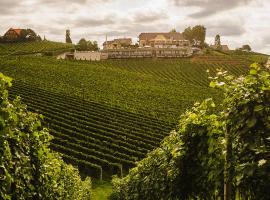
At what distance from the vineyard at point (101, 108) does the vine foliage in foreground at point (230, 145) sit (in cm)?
833

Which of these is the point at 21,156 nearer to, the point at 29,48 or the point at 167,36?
the point at 29,48

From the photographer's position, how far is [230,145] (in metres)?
6.00

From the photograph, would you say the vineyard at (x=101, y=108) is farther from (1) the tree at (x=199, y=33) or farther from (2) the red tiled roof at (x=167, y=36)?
(1) the tree at (x=199, y=33)

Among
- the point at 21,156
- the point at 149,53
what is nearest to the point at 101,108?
the point at 21,156

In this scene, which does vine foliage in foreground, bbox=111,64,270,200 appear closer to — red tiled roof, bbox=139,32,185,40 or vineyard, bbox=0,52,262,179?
vineyard, bbox=0,52,262,179

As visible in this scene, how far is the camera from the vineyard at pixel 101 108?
35031 millimetres

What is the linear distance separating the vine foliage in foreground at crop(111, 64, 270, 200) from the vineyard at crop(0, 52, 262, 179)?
8334 mm

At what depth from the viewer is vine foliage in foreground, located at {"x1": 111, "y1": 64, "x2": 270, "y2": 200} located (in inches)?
203

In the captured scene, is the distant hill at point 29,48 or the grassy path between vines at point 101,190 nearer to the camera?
the grassy path between vines at point 101,190

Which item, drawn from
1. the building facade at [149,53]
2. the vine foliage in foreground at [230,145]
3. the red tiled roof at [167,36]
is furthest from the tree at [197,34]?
the vine foliage in foreground at [230,145]

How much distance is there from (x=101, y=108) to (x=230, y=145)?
44258 millimetres

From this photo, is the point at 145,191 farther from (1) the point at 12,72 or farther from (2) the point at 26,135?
(1) the point at 12,72

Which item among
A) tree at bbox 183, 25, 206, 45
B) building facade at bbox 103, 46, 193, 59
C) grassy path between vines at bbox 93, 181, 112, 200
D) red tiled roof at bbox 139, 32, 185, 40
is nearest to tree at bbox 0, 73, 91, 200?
grassy path between vines at bbox 93, 181, 112, 200

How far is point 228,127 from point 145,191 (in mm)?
7843
